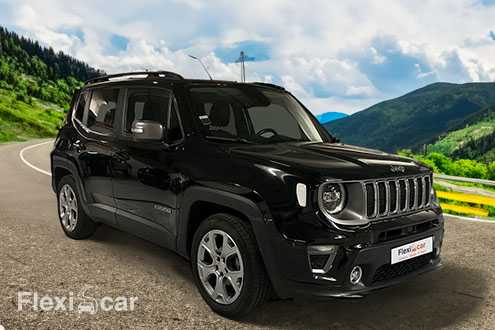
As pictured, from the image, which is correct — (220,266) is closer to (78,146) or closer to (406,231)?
(406,231)

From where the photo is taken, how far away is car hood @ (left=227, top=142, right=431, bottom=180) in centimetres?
333

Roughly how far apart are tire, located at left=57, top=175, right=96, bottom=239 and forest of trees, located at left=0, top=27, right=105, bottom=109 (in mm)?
142669

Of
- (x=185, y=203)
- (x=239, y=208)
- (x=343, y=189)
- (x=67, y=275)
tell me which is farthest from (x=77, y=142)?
(x=343, y=189)

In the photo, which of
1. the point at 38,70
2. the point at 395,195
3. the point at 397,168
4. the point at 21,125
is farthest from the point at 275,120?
the point at 38,70

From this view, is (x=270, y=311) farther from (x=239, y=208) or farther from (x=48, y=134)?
(x=48, y=134)

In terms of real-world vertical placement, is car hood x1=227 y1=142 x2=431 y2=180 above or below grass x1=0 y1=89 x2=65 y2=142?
below

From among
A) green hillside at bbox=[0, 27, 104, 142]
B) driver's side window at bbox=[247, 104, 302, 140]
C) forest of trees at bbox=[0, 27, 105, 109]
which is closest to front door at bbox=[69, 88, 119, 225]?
driver's side window at bbox=[247, 104, 302, 140]

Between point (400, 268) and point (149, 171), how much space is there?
2.23m

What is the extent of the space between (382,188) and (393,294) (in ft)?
4.11

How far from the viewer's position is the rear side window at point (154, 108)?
4.28 meters

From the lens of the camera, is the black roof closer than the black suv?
No

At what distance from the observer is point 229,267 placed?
11.9 ft

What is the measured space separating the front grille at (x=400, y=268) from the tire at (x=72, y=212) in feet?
11.7

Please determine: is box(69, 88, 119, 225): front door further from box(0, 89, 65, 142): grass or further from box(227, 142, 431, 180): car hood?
box(0, 89, 65, 142): grass
